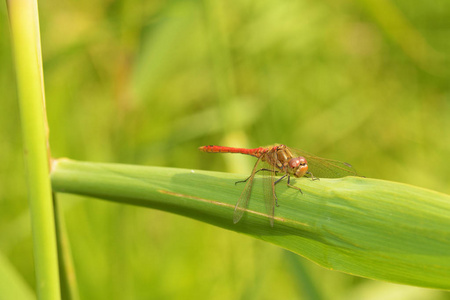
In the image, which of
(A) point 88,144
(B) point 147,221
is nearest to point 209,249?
(B) point 147,221

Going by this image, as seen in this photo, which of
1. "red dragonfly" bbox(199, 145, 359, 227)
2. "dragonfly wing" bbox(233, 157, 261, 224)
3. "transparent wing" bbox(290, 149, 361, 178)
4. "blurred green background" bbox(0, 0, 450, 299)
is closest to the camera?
"dragonfly wing" bbox(233, 157, 261, 224)

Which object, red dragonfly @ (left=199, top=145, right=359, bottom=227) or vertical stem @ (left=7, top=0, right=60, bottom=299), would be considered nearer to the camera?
vertical stem @ (left=7, top=0, right=60, bottom=299)

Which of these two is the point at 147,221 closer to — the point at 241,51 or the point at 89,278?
the point at 89,278

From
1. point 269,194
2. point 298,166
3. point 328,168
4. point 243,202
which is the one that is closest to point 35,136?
point 243,202

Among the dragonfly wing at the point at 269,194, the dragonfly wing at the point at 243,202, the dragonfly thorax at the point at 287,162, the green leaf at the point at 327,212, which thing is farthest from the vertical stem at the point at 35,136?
the dragonfly thorax at the point at 287,162

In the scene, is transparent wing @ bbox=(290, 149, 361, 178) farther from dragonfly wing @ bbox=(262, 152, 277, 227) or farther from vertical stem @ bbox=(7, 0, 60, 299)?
vertical stem @ bbox=(7, 0, 60, 299)

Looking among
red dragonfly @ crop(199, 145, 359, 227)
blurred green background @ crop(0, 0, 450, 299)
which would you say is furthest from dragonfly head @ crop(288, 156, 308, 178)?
blurred green background @ crop(0, 0, 450, 299)
